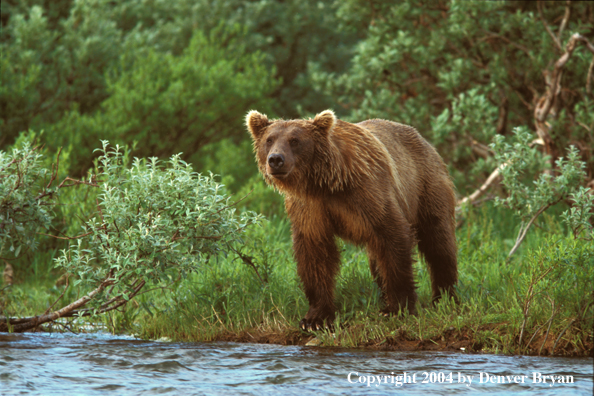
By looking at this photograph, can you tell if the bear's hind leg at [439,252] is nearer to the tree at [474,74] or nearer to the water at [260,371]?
the water at [260,371]

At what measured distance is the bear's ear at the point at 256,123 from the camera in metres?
5.95

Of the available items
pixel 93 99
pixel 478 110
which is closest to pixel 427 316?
pixel 478 110

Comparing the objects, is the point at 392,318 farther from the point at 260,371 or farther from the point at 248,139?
the point at 248,139

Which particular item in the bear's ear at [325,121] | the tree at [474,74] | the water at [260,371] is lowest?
the water at [260,371]

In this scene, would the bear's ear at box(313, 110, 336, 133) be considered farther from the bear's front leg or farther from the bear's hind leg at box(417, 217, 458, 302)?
the bear's hind leg at box(417, 217, 458, 302)

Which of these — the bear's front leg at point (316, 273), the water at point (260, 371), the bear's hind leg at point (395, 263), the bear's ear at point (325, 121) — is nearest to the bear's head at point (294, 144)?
the bear's ear at point (325, 121)

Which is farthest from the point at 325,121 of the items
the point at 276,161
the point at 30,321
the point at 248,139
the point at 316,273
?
the point at 248,139

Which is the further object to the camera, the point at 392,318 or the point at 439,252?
the point at 439,252

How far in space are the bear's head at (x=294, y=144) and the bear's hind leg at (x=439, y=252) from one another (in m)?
1.47

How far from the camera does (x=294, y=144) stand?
5621mm

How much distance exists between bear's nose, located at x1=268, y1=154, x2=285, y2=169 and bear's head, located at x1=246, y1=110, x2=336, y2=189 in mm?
31

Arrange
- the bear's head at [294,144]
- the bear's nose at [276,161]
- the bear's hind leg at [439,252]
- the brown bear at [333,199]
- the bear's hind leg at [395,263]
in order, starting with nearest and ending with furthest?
the bear's nose at [276,161]
the bear's head at [294,144]
the brown bear at [333,199]
the bear's hind leg at [395,263]
the bear's hind leg at [439,252]

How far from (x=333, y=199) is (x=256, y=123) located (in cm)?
91

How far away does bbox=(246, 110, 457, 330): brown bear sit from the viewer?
5.65 metres
